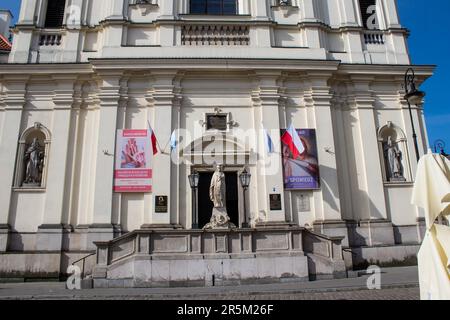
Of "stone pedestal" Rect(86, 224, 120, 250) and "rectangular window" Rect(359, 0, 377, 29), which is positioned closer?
"stone pedestal" Rect(86, 224, 120, 250)

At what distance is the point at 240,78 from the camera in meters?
15.6

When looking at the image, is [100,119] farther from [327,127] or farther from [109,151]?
[327,127]

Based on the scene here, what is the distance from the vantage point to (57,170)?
1425 centimetres

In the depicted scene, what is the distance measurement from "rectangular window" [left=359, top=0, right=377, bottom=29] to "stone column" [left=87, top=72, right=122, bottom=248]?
12883 millimetres

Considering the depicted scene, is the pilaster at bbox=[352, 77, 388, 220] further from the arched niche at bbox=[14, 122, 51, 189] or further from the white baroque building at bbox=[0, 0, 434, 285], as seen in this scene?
the arched niche at bbox=[14, 122, 51, 189]

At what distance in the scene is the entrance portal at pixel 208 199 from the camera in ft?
46.6

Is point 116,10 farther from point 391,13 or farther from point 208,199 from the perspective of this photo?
point 391,13

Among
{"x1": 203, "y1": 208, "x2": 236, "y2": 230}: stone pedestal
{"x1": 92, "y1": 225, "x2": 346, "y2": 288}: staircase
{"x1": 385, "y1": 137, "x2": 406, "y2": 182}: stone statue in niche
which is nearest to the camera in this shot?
{"x1": 92, "y1": 225, "x2": 346, "y2": 288}: staircase

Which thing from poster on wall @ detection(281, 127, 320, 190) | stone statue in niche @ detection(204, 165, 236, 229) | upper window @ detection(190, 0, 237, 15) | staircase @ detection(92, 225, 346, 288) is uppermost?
upper window @ detection(190, 0, 237, 15)

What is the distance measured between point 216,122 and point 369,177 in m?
7.20

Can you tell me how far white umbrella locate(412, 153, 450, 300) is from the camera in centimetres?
369

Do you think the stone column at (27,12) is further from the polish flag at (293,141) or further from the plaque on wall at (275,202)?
the plaque on wall at (275,202)

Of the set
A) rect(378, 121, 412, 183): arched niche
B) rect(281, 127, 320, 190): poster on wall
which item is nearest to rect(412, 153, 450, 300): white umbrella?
rect(281, 127, 320, 190): poster on wall
